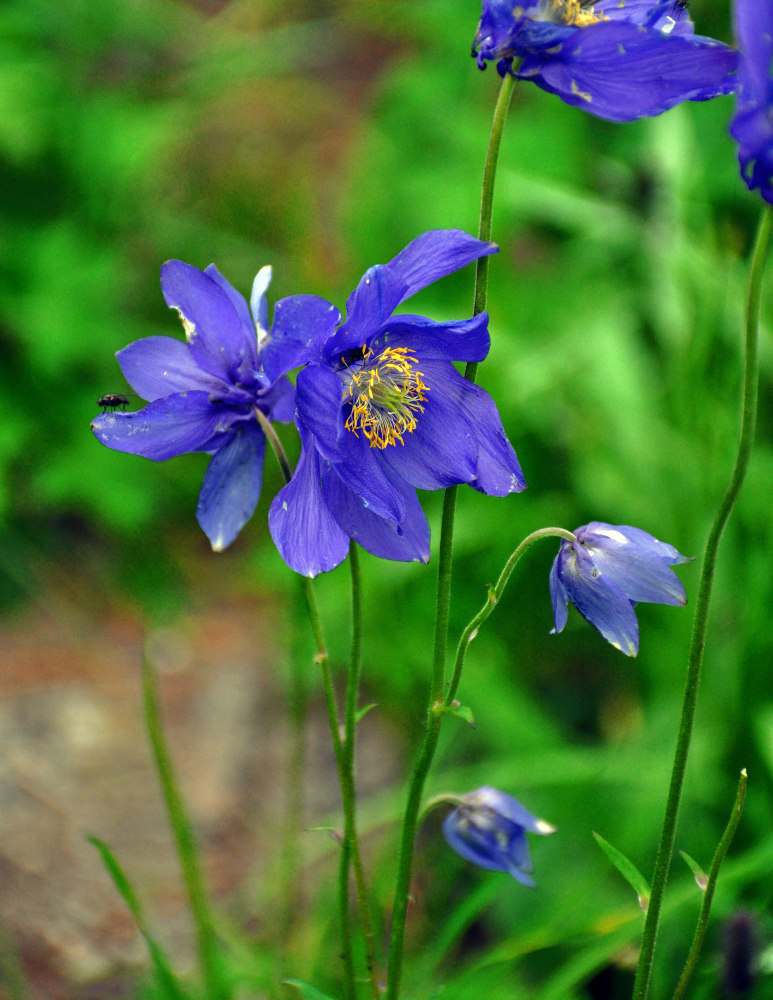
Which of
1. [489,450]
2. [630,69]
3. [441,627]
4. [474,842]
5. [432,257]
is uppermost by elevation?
[630,69]

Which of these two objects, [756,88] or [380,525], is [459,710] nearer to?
[380,525]

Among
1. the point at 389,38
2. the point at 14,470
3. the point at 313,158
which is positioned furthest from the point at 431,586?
Answer: the point at 389,38

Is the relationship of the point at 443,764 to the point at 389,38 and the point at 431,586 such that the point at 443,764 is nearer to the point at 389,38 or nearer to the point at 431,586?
the point at 431,586

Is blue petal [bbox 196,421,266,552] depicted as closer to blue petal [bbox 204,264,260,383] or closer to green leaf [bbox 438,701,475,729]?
blue petal [bbox 204,264,260,383]

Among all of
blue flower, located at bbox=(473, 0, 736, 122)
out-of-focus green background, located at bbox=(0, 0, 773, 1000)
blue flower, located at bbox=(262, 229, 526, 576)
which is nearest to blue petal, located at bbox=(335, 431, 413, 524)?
blue flower, located at bbox=(262, 229, 526, 576)

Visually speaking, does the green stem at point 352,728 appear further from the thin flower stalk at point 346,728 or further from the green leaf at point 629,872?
the green leaf at point 629,872

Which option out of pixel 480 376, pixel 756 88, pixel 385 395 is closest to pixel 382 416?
pixel 385 395
